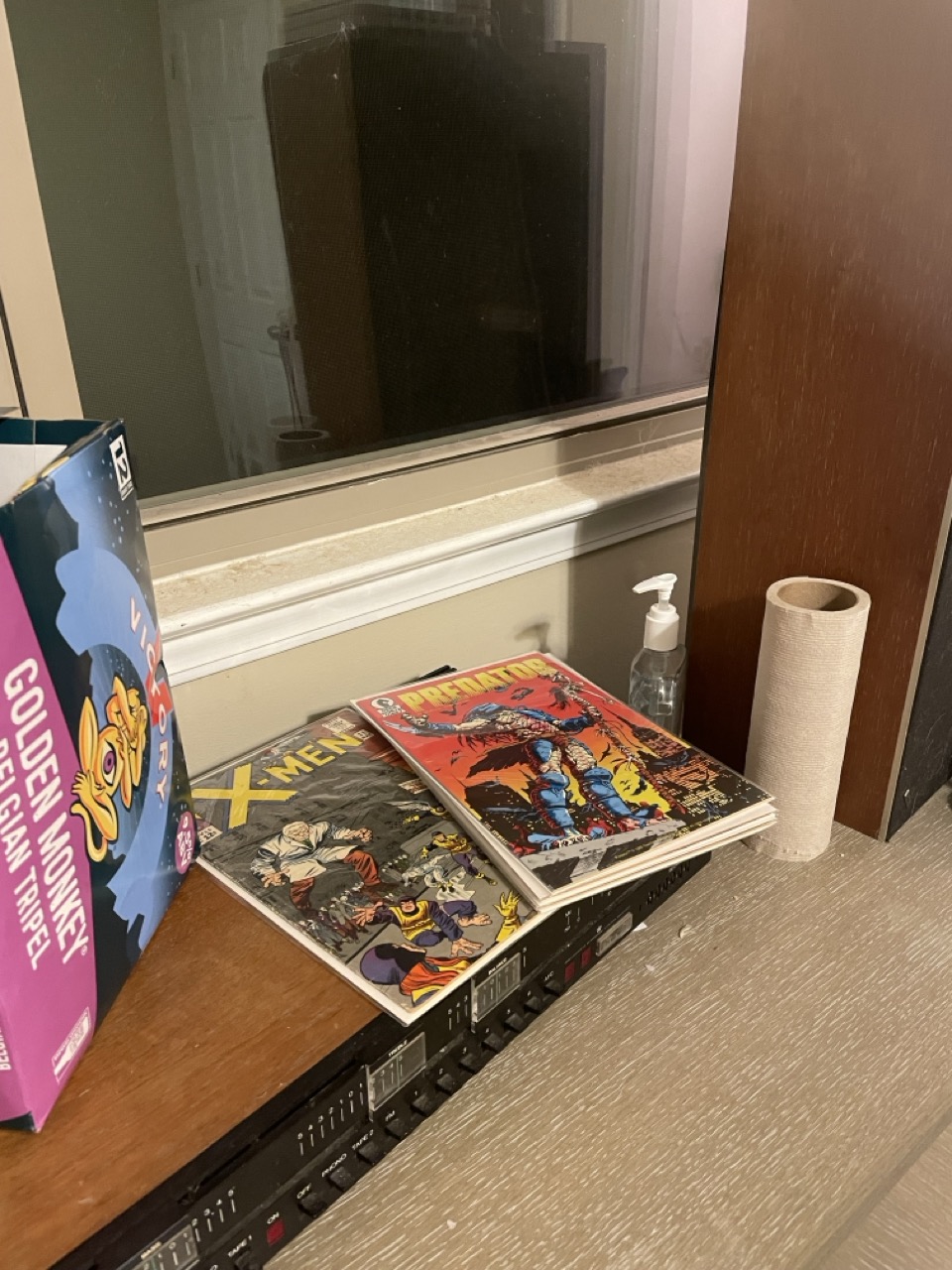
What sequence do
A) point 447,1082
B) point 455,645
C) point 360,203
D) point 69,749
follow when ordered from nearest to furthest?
point 69,749
point 447,1082
point 360,203
point 455,645

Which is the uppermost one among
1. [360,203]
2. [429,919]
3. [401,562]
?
[360,203]

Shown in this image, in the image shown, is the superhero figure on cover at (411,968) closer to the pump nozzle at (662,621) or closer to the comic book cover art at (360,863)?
the comic book cover art at (360,863)

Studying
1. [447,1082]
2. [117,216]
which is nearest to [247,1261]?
[447,1082]

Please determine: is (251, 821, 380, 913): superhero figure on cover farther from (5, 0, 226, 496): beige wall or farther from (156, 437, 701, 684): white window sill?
(5, 0, 226, 496): beige wall

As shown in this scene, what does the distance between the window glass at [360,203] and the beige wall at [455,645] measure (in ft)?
0.53

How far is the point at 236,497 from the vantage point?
78cm

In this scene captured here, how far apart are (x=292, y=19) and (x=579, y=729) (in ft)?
1.89

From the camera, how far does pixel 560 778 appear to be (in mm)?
688

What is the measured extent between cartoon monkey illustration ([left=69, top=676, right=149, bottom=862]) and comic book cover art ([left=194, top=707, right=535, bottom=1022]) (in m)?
0.13

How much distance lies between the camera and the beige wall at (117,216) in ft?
2.02

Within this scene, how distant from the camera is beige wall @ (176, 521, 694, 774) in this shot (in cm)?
76

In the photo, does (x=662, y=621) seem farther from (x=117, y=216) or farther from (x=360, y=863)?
(x=117, y=216)

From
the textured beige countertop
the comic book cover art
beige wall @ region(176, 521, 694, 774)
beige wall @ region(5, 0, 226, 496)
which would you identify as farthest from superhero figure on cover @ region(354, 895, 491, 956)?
beige wall @ region(5, 0, 226, 496)

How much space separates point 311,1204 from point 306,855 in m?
0.21
